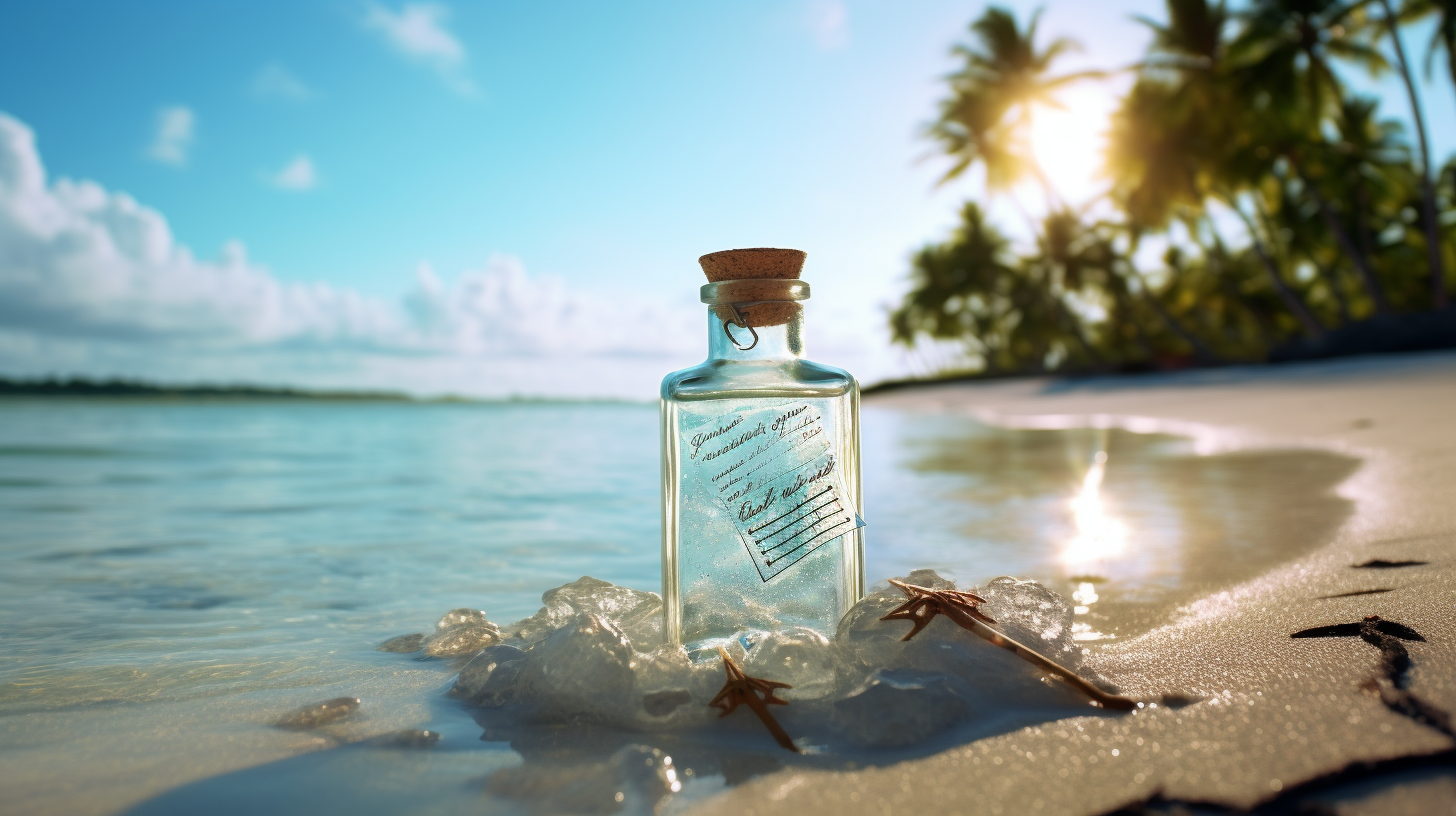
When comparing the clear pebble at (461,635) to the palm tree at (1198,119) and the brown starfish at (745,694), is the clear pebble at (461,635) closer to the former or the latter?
the brown starfish at (745,694)

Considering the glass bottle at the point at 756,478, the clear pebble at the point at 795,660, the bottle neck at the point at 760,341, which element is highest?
the bottle neck at the point at 760,341

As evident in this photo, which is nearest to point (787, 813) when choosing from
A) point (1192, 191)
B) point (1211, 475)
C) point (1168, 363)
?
point (1211, 475)

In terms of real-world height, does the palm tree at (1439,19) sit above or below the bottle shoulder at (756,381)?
above

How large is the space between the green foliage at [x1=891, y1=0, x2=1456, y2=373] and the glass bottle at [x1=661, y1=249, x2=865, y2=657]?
68.8ft

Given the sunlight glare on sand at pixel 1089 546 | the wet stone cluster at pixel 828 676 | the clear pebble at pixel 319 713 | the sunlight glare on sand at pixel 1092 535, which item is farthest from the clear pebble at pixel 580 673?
the sunlight glare on sand at pixel 1092 535

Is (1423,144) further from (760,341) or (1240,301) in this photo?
(760,341)

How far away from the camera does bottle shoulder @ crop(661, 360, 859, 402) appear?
129cm

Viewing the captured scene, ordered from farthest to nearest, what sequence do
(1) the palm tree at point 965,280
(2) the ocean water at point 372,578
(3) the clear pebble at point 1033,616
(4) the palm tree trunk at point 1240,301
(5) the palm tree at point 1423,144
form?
(1) the palm tree at point 965,280, (4) the palm tree trunk at point 1240,301, (5) the palm tree at point 1423,144, (3) the clear pebble at point 1033,616, (2) the ocean water at point 372,578

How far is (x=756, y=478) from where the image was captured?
1.29 metres

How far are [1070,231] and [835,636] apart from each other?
1286 inches

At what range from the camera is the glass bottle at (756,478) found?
4.18ft

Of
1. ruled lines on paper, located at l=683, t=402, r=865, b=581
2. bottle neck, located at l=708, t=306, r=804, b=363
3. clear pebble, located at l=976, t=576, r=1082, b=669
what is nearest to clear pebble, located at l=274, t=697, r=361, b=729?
ruled lines on paper, located at l=683, t=402, r=865, b=581

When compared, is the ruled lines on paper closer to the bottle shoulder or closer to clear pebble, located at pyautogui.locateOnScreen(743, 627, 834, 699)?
the bottle shoulder

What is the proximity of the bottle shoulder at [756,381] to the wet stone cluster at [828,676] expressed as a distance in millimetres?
313
